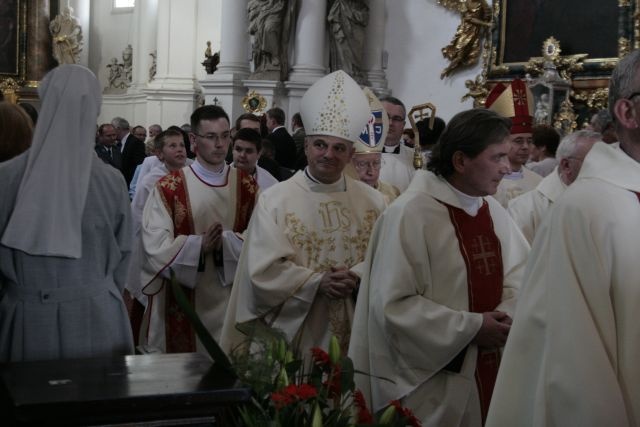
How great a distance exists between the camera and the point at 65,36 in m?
22.9

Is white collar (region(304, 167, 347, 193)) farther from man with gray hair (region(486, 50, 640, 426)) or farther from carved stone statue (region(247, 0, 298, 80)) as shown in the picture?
carved stone statue (region(247, 0, 298, 80))

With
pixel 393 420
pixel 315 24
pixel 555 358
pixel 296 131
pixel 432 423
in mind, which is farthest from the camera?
pixel 315 24

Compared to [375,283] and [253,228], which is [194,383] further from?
[253,228]

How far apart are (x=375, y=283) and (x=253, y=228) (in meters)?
0.94

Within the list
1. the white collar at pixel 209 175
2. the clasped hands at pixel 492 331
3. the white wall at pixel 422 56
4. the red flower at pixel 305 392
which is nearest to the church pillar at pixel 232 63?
the white wall at pixel 422 56

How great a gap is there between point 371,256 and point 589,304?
5.05 feet

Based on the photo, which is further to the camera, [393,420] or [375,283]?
[375,283]

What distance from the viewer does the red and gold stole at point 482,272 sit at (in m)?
3.94

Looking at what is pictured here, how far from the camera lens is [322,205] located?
4.79m

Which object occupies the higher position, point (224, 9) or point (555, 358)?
point (224, 9)

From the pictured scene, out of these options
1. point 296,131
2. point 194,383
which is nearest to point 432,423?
Result: point 194,383

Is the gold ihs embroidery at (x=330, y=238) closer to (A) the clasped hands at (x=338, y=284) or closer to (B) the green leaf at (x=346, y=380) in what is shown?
(A) the clasped hands at (x=338, y=284)

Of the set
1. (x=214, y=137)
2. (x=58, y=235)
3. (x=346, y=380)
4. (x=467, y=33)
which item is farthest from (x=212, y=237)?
(x=467, y=33)

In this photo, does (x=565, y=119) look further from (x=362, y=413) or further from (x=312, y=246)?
(x=362, y=413)
